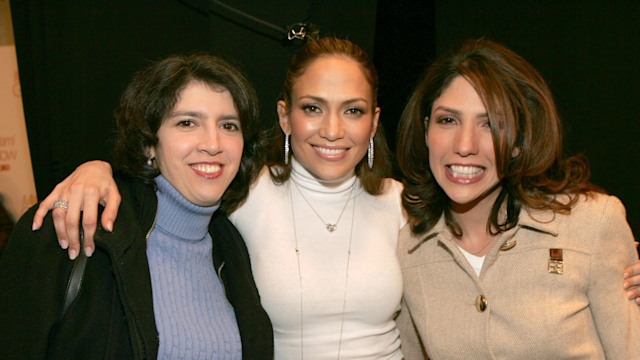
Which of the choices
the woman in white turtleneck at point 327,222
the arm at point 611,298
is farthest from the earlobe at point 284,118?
the arm at point 611,298

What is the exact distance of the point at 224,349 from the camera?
1.84m

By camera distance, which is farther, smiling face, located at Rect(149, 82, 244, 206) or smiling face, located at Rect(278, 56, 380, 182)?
smiling face, located at Rect(278, 56, 380, 182)

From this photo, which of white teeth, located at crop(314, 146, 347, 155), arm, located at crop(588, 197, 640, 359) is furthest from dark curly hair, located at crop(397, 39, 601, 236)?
white teeth, located at crop(314, 146, 347, 155)

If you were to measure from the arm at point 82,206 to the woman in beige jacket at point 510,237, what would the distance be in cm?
110

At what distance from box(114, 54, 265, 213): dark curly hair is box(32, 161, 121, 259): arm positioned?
0.41ft

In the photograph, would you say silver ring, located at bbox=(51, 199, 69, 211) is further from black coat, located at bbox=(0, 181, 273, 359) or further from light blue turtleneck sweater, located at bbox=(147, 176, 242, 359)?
light blue turtleneck sweater, located at bbox=(147, 176, 242, 359)

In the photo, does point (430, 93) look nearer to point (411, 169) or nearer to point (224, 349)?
point (411, 169)

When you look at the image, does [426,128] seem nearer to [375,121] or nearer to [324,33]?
[375,121]

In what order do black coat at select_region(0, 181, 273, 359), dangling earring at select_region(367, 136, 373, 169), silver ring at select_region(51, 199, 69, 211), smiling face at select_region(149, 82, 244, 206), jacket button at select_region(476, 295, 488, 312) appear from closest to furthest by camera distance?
black coat at select_region(0, 181, 273, 359)
silver ring at select_region(51, 199, 69, 211)
smiling face at select_region(149, 82, 244, 206)
jacket button at select_region(476, 295, 488, 312)
dangling earring at select_region(367, 136, 373, 169)

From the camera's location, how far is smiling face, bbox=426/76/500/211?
6.67 feet

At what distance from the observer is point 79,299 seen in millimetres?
1610

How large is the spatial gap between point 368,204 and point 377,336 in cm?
51

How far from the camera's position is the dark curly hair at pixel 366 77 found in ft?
7.55

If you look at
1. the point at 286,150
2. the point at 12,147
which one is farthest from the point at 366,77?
the point at 12,147
